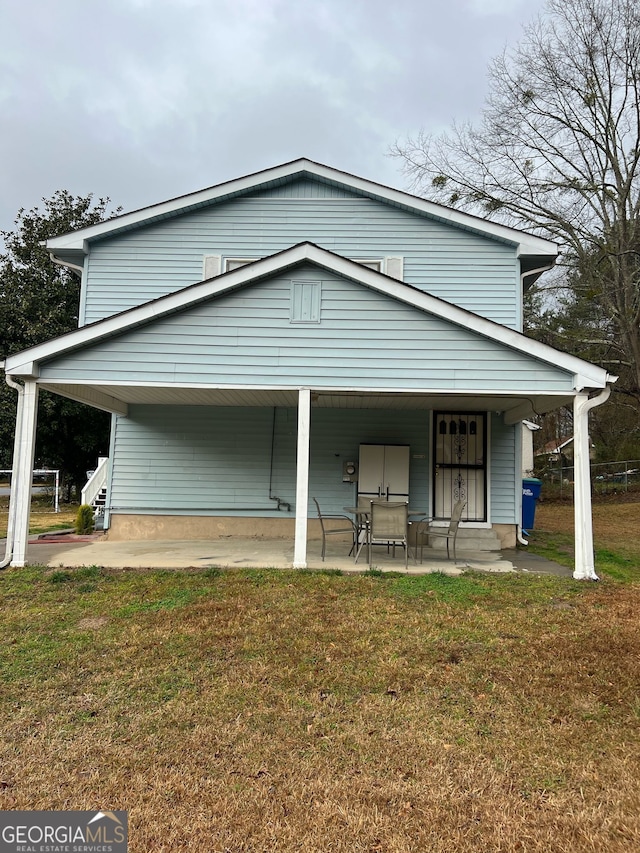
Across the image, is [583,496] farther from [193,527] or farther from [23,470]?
[23,470]

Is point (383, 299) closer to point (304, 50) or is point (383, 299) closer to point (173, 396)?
point (173, 396)

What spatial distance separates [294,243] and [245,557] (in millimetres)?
5855

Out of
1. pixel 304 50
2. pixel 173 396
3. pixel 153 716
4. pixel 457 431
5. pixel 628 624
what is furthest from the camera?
pixel 304 50

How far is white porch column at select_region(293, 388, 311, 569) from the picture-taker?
7.16m

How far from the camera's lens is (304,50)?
19250 mm

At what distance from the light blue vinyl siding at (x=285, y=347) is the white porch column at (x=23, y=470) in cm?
37

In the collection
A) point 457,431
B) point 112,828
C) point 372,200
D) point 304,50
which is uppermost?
point 304,50

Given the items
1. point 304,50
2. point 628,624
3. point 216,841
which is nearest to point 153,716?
point 216,841

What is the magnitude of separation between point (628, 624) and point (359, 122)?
84.6 ft

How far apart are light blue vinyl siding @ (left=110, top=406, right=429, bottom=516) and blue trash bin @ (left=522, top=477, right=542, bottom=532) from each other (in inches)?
116

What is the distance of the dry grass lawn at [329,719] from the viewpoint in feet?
8.01

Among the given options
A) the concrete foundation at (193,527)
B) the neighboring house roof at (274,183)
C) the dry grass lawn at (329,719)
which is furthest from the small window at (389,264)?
the dry grass lawn at (329,719)

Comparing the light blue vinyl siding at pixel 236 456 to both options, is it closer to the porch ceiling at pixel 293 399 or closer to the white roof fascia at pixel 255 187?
the porch ceiling at pixel 293 399

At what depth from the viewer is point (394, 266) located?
33.5 ft
